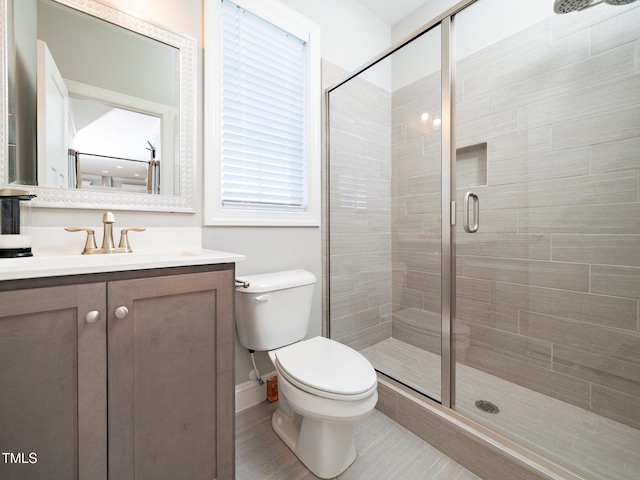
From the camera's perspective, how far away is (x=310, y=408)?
3.51 ft

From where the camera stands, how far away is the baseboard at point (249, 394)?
1573mm

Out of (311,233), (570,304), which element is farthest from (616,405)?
(311,233)

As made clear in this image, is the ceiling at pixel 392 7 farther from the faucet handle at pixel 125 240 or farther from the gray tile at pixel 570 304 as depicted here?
the faucet handle at pixel 125 240

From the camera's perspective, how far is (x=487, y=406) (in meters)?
1.37

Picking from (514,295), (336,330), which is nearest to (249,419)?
(336,330)

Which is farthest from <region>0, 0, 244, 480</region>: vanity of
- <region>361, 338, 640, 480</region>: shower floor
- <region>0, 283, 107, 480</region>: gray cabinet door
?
<region>361, 338, 640, 480</region>: shower floor

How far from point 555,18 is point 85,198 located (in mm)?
2358

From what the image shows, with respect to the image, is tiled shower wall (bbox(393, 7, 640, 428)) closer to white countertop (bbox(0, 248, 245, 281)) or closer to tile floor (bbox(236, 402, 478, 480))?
tile floor (bbox(236, 402, 478, 480))

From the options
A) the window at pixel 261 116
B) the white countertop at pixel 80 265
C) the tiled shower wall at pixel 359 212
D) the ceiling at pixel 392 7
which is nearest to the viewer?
the white countertop at pixel 80 265

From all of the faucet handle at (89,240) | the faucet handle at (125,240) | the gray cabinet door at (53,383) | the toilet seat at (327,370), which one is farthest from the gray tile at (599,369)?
the faucet handle at (89,240)

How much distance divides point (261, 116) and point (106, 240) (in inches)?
41.3

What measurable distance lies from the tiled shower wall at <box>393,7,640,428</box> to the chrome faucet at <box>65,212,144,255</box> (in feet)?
5.01

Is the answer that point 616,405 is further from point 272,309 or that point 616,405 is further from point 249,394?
point 249,394

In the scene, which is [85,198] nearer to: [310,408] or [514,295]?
[310,408]
